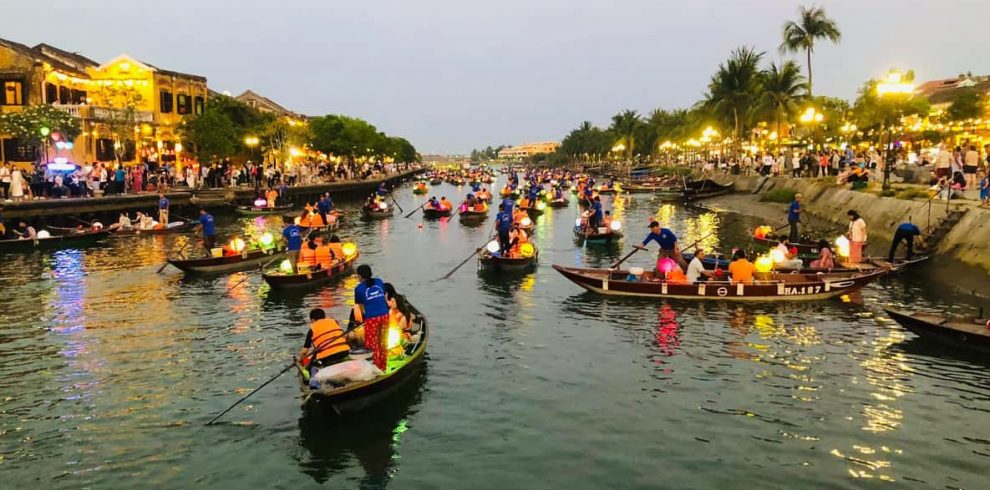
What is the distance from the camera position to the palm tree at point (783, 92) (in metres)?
60.8

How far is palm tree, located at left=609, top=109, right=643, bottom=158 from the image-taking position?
4982 inches

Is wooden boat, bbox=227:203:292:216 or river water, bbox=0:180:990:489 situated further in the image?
wooden boat, bbox=227:203:292:216

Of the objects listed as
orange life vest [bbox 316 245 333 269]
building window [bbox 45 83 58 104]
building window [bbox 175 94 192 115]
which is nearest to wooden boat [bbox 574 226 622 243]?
orange life vest [bbox 316 245 333 269]

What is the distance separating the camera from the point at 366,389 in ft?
38.1

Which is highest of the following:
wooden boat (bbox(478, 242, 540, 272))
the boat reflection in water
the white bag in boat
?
wooden boat (bbox(478, 242, 540, 272))

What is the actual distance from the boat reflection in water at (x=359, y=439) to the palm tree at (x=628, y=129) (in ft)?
384

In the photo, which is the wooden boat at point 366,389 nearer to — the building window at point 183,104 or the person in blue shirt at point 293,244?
the person in blue shirt at point 293,244

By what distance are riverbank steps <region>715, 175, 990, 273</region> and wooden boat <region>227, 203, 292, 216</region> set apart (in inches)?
1348

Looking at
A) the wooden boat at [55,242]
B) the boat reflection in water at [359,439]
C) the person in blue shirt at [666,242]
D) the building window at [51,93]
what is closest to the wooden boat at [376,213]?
the wooden boat at [55,242]

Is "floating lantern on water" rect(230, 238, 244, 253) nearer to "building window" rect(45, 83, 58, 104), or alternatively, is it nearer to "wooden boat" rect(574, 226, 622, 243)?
"wooden boat" rect(574, 226, 622, 243)

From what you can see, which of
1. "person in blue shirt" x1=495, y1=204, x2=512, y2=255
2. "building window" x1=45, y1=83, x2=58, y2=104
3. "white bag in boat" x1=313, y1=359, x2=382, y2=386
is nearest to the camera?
"white bag in boat" x1=313, y1=359, x2=382, y2=386

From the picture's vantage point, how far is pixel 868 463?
1028 centimetres

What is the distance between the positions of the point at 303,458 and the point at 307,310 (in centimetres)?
986

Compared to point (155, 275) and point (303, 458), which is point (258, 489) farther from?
point (155, 275)
